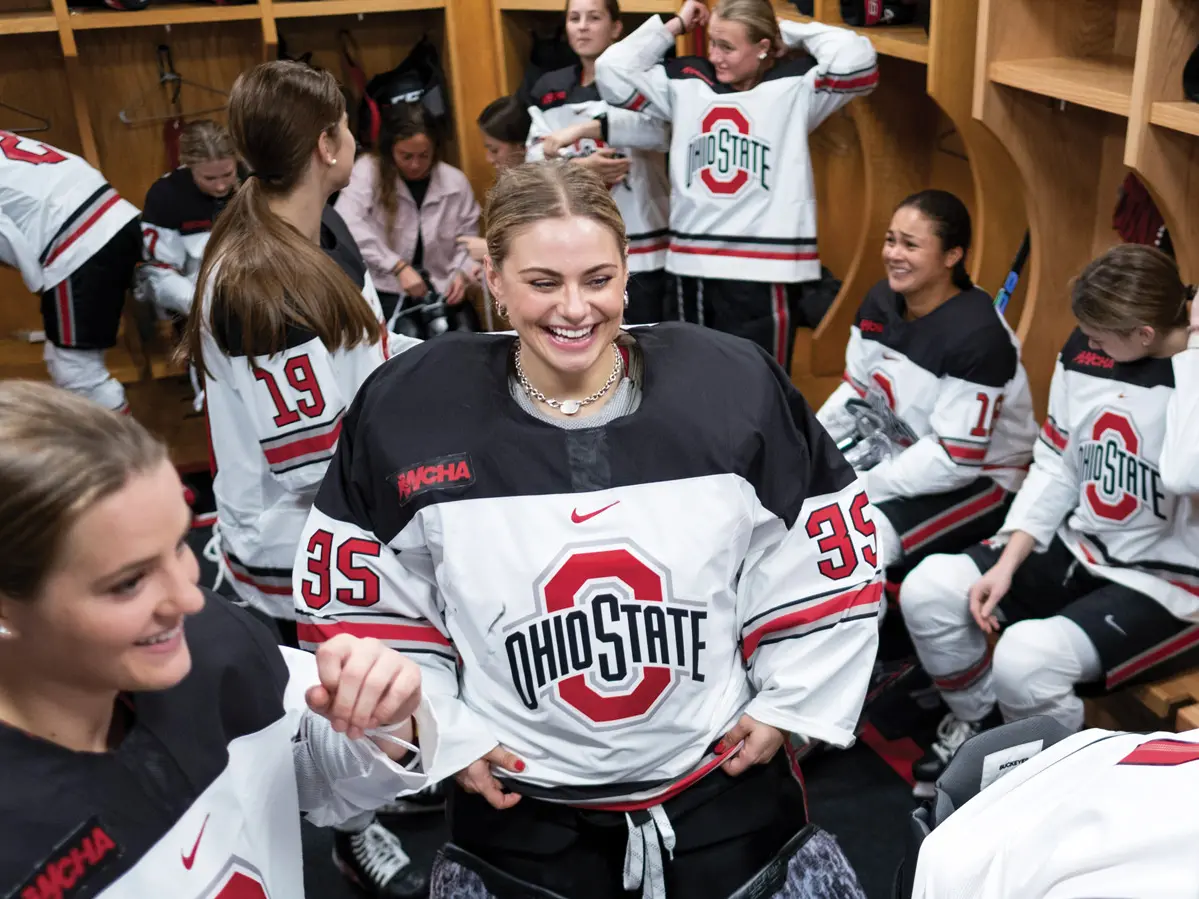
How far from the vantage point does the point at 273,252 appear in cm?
172

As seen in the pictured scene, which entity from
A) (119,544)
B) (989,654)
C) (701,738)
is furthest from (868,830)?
(119,544)

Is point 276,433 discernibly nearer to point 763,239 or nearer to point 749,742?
point 749,742

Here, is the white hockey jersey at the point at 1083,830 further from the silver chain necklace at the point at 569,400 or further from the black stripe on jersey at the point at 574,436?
the silver chain necklace at the point at 569,400

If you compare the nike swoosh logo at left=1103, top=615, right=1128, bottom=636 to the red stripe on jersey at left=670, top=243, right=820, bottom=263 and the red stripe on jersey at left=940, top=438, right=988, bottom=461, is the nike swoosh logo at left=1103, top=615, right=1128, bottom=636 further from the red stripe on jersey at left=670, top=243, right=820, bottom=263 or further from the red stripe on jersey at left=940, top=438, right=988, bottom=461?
the red stripe on jersey at left=670, top=243, right=820, bottom=263

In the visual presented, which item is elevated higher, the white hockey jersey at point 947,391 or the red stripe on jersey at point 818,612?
the red stripe on jersey at point 818,612

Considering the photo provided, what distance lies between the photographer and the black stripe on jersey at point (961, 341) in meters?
2.33

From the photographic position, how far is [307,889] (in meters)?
2.16

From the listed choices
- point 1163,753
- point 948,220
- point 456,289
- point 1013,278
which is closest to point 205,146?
point 456,289

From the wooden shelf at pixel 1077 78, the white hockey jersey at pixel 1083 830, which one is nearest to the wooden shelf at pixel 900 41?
the wooden shelf at pixel 1077 78

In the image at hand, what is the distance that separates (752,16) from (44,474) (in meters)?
2.43

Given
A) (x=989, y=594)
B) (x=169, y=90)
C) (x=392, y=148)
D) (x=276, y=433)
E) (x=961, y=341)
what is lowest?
(x=989, y=594)

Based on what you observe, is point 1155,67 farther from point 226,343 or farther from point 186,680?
point 186,680

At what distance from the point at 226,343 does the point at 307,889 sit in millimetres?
1015

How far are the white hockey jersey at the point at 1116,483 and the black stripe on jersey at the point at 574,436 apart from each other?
842 mm
